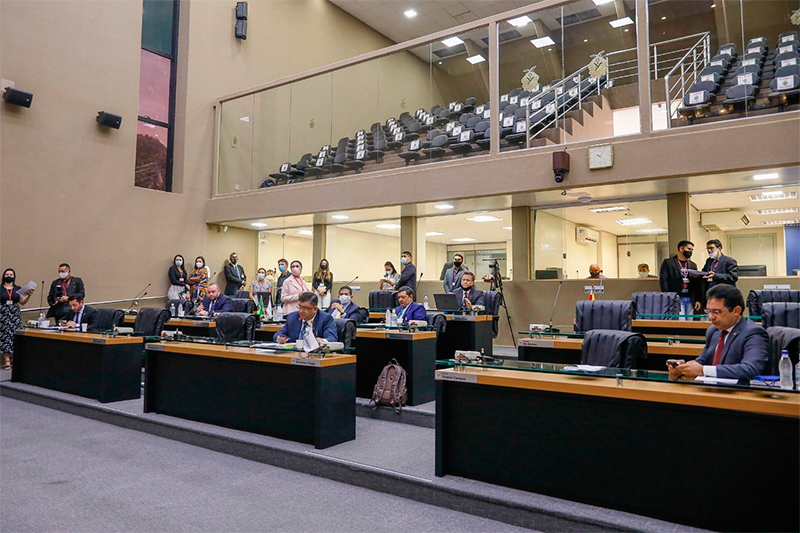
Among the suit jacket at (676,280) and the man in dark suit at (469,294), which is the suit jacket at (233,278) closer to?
the man in dark suit at (469,294)

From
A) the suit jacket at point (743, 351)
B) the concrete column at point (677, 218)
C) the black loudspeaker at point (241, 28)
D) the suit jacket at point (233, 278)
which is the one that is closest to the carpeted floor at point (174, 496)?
the suit jacket at point (743, 351)

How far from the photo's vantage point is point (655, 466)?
253cm

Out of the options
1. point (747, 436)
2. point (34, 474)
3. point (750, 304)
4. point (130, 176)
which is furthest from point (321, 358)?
point (130, 176)

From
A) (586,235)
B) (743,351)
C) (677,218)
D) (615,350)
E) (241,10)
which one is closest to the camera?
(743,351)

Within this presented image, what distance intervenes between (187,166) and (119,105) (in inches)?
70.4

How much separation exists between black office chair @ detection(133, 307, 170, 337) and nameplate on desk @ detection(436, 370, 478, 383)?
4360 millimetres

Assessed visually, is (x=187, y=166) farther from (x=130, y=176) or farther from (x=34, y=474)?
(x=34, y=474)

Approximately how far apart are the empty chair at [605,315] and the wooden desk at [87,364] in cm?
461

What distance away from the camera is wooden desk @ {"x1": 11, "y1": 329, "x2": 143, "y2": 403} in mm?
5570

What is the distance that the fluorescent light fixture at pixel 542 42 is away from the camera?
864 cm

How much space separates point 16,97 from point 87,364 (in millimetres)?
6056

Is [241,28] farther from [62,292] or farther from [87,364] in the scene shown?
[87,364]

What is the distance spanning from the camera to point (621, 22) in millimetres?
7613

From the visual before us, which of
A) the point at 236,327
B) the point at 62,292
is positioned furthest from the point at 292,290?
the point at 62,292
